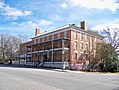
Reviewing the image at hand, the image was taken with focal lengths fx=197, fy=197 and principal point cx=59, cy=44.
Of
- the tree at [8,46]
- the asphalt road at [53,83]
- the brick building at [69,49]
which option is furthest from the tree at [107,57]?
the tree at [8,46]

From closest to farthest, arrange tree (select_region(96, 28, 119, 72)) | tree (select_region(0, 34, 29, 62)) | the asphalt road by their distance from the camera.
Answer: the asphalt road < tree (select_region(96, 28, 119, 72)) < tree (select_region(0, 34, 29, 62))

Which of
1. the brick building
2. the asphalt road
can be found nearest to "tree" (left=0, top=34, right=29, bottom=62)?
the brick building

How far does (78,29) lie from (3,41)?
40.0 meters

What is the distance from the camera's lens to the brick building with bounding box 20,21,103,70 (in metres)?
45.5

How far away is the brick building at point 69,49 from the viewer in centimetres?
4549

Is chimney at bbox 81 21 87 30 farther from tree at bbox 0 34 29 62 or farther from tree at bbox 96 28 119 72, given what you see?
tree at bbox 0 34 29 62

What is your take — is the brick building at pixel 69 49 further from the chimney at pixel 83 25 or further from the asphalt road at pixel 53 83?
the asphalt road at pixel 53 83

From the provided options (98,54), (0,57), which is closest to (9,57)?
(0,57)

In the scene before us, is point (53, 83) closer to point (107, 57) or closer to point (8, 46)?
point (107, 57)

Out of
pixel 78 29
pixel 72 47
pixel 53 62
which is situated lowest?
pixel 53 62

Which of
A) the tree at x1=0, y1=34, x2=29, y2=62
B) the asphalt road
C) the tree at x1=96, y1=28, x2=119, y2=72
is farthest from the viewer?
the tree at x1=0, y1=34, x2=29, y2=62

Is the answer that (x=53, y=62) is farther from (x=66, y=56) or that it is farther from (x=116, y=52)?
(x=116, y=52)

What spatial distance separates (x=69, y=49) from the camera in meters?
46.7

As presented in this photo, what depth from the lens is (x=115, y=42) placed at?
4941 cm
